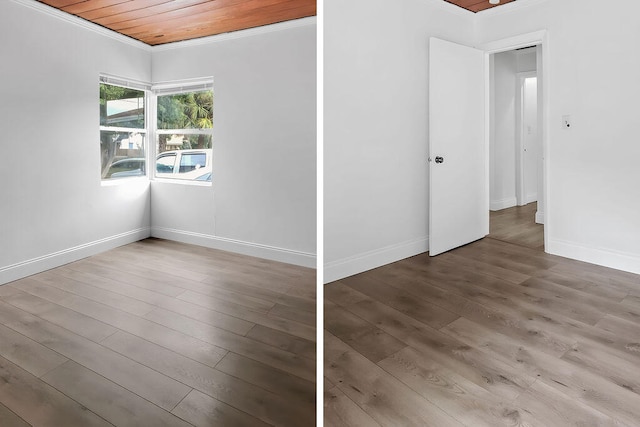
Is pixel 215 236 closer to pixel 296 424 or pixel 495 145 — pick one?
pixel 296 424

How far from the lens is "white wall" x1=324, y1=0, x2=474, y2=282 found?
2.13 metres

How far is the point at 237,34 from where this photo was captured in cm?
39

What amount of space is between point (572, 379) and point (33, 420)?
56.5 inches

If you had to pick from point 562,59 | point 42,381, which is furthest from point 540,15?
point 42,381

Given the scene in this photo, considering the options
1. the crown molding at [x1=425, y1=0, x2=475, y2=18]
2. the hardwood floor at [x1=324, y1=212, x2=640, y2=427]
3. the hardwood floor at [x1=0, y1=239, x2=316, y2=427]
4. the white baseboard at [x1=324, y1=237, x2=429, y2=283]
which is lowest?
the hardwood floor at [x1=324, y1=212, x2=640, y2=427]

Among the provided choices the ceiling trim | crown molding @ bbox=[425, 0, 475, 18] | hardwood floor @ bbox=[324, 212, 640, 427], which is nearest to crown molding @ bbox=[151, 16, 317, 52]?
the ceiling trim

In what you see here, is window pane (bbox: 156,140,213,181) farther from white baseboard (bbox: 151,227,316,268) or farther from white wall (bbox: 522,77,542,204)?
white wall (bbox: 522,77,542,204)

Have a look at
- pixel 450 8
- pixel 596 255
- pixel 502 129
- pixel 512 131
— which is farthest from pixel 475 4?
pixel 512 131

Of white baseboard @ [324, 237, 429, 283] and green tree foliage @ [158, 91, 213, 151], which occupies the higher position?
green tree foliage @ [158, 91, 213, 151]

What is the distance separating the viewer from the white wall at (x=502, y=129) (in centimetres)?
443

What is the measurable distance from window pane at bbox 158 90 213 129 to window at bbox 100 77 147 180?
19 mm

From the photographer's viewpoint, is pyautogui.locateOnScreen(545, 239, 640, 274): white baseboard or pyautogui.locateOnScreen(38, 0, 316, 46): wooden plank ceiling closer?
pyautogui.locateOnScreen(38, 0, 316, 46): wooden plank ceiling

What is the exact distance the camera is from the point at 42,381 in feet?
0.93

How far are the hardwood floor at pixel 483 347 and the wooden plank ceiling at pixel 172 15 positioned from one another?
99 cm
